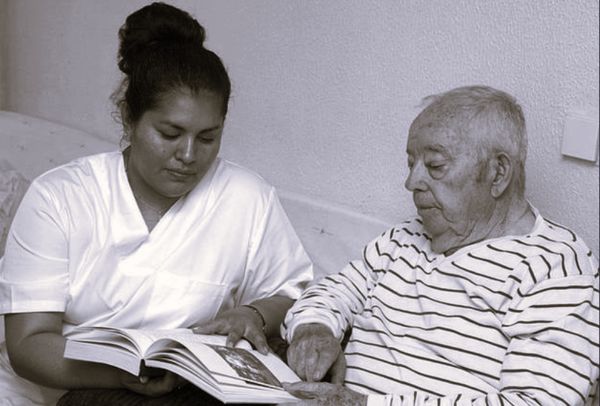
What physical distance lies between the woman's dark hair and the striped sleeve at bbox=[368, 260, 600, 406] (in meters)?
0.69

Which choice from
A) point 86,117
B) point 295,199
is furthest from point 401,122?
point 86,117

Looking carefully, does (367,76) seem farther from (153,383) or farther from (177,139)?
(153,383)

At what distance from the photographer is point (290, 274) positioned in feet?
6.04

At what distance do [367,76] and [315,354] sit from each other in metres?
0.85

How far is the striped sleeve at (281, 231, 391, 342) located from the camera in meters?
1.63

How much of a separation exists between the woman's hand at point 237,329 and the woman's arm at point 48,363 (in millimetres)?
132

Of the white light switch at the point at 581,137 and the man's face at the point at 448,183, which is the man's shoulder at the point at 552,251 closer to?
the man's face at the point at 448,183

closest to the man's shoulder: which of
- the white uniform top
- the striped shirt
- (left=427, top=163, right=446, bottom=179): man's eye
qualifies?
the striped shirt

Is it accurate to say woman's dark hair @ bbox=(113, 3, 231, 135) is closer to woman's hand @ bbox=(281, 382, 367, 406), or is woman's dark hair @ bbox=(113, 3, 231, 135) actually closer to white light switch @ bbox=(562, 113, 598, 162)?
woman's hand @ bbox=(281, 382, 367, 406)

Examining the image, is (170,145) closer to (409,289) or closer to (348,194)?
(409,289)

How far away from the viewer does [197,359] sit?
128 cm

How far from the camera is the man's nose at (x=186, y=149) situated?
1.60 m

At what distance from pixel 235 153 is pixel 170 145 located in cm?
98

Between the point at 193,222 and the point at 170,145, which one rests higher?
the point at 170,145
